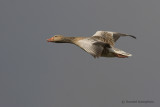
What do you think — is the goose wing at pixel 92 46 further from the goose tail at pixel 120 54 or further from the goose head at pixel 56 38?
the goose head at pixel 56 38

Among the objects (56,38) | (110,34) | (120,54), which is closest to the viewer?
(120,54)

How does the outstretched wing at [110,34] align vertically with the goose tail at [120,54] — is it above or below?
above

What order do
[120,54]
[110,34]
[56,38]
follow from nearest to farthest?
[120,54] < [56,38] < [110,34]

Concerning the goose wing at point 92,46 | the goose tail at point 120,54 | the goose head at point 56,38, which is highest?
the goose head at point 56,38

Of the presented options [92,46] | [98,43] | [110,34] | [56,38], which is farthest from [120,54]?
[56,38]

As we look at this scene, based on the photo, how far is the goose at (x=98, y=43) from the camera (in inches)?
1089

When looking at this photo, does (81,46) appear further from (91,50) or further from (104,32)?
(104,32)

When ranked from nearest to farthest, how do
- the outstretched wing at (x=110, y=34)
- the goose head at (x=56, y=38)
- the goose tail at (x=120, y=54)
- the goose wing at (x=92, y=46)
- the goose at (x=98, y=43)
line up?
the goose wing at (x=92, y=46)
the goose at (x=98, y=43)
the goose tail at (x=120, y=54)
the goose head at (x=56, y=38)
the outstretched wing at (x=110, y=34)

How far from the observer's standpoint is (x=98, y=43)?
28234 millimetres

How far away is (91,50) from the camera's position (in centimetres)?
2730

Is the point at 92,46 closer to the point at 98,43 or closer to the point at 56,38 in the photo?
the point at 98,43

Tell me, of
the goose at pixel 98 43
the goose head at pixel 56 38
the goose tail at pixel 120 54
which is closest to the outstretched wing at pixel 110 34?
the goose at pixel 98 43

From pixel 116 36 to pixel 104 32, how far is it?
0.87m

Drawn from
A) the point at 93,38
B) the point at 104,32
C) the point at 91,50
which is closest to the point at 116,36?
the point at 104,32
